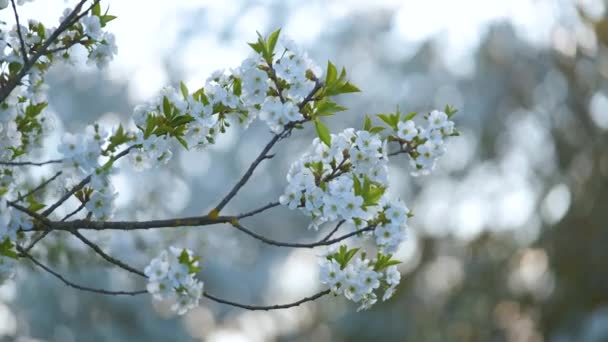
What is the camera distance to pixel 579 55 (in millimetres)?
11719

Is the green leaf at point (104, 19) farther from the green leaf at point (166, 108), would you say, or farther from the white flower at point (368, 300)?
the white flower at point (368, 300)

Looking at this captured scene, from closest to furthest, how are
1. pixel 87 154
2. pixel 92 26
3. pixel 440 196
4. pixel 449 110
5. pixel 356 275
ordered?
pixel 87 154
pixel 356 275
pixel 92 26
pixel 449 110
pixel 440 196

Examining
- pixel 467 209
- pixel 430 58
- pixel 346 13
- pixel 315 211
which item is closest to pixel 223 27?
pixel 346 13

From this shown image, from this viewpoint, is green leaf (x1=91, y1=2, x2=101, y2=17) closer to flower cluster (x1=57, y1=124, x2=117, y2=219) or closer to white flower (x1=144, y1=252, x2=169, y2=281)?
flower cluster (x1=57, y1=124, x2=117, y2=219)

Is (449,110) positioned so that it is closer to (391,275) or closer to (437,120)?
(437,120)

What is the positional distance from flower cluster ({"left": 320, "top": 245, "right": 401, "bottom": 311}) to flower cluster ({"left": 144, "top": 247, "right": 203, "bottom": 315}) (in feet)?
1.30

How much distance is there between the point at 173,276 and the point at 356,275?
509 millimetres

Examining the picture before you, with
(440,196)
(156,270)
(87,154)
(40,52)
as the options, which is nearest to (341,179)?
(156,270)

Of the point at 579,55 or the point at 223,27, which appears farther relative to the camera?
the point at 223,27

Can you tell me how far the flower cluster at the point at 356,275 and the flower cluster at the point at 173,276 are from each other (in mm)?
397

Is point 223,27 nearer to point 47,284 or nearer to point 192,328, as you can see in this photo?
point 192,328

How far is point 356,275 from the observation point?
7.87ft

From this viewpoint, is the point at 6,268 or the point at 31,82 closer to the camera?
the point at 6,268

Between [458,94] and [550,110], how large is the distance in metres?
1.31
